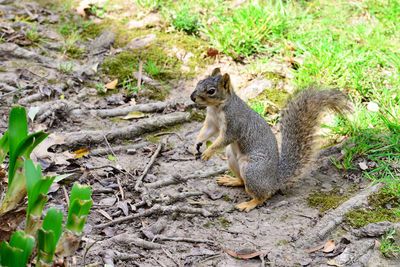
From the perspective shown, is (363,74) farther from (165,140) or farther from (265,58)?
(165,140)

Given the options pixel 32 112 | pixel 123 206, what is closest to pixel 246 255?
pixel 123 206

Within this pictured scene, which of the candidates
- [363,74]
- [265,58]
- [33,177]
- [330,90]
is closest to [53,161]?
[33,177]

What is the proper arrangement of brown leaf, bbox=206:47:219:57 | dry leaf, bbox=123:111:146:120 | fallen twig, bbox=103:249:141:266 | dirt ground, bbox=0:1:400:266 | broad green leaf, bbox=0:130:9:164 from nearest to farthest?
1. broad green leaf, bbox=0:130:9:164
2. fallen twig, bbox=103:249:141:266
3. dirt ground, bbox=0:1:400:266
4. dry leaf, bbox=123:111:146:120
5. brown leaf, bbox=206:47:219:57

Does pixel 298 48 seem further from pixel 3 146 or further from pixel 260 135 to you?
pixel 3 146

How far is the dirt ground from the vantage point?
6.59 ft

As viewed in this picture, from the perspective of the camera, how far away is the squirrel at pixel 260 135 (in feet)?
8.42

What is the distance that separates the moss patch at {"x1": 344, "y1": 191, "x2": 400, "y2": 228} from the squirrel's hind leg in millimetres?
731

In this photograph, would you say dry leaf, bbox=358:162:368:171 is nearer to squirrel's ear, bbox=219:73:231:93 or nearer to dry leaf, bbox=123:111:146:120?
squirrel's ear, bbox=219:73:231:93

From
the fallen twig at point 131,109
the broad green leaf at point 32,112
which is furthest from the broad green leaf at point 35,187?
the fallen twig at point 131,109

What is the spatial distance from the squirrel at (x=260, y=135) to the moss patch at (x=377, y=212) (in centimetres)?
46

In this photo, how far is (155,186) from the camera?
2.52 meters

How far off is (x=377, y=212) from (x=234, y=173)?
876mm

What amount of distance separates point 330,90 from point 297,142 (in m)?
0.39

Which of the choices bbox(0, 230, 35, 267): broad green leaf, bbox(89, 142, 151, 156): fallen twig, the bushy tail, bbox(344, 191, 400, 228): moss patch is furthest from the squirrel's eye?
Result: bbox(0, 230, 35, 267): broad green leaf
